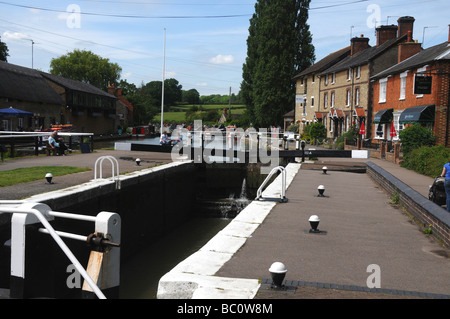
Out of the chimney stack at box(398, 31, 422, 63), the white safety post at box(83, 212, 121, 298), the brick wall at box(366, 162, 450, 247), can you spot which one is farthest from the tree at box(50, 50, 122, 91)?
the white safety post at box(83, 212, 121, 298)

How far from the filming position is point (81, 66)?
3226 inches

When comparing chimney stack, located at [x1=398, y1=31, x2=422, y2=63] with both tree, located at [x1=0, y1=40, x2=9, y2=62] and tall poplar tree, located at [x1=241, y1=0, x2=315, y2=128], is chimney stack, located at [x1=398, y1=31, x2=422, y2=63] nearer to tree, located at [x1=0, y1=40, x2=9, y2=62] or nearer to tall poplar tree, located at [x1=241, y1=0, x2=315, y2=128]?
tall poplar tree, located at [x1=241, y1=0, x2=315, y2=128]

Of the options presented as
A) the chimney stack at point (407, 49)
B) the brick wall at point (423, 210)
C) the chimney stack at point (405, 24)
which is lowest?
the brick wall at point (423, 210)

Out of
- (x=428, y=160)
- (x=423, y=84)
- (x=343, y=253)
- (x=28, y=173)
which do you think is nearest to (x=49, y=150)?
(x=28, y=173)

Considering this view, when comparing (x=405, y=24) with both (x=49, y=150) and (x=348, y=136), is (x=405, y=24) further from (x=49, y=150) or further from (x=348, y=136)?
(x=49, y=150)

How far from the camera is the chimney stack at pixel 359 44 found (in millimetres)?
46031

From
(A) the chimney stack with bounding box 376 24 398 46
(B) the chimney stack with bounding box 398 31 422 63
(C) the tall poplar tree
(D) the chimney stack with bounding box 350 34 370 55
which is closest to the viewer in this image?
(B) the chimney stack with bounding box 398 31 422 63

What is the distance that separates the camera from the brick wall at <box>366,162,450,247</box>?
7.24 m

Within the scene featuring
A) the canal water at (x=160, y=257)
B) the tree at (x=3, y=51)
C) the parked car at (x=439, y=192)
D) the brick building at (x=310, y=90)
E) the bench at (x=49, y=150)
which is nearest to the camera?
the parked car at (x=439, y=192)

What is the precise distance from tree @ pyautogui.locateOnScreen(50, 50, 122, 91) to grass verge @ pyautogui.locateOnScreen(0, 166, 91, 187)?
237 ft

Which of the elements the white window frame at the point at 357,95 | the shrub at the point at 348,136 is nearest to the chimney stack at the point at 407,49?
the white window frame at the point at 357,95

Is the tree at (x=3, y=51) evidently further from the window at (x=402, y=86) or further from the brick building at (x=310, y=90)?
the window at (x=402, y=86)

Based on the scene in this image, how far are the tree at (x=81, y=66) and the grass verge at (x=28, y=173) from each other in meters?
72.1

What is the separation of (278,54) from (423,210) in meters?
49.3
